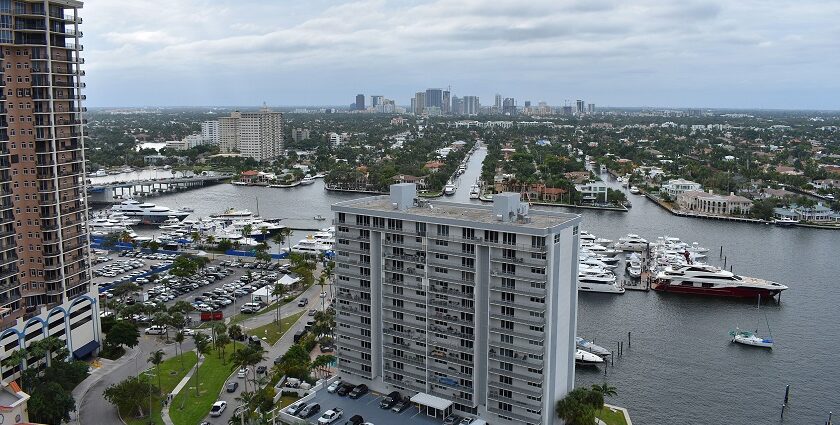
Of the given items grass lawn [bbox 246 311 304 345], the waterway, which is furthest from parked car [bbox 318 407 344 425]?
the waterway

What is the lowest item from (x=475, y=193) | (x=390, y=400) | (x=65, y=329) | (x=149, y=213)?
(x=390, y=400)

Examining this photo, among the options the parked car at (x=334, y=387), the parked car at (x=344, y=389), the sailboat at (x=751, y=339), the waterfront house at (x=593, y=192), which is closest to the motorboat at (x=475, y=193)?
the waterfront house at (x=593, y=192)

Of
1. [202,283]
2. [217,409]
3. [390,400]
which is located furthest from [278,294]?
[390,400]

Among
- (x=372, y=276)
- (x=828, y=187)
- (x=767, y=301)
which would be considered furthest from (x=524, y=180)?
(x=372, y=276)

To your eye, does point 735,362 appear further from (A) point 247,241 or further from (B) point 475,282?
(A) point 247,241

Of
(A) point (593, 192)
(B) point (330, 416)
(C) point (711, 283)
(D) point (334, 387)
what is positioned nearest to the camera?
(B) point (330, 416)

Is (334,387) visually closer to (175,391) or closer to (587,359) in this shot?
(175,391)

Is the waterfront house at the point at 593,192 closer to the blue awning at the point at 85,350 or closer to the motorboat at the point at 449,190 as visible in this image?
the motorboat at the point at 449,190
